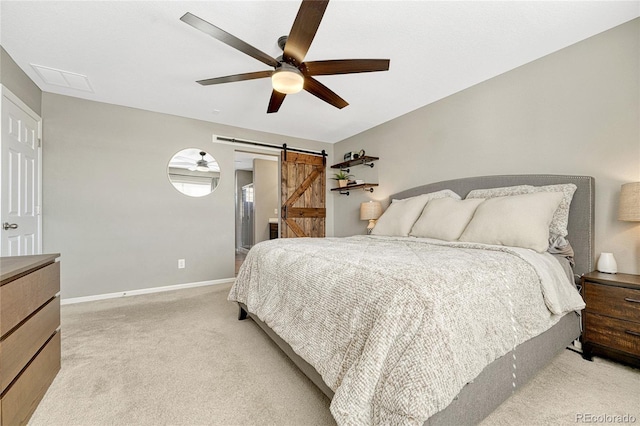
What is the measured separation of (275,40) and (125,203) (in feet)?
9.34

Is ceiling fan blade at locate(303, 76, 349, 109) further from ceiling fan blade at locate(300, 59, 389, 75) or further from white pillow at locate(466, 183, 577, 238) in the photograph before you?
white pillow at locate(466, 183, 577, 238)

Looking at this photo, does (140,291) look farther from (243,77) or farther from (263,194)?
(263,194)

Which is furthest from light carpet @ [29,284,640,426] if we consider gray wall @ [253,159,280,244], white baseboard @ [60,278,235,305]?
gray wall @ [253,159,280,244]

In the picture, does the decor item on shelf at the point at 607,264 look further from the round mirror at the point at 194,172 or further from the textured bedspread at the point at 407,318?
the round mirror at the point at 194,172

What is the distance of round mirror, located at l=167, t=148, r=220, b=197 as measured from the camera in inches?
147

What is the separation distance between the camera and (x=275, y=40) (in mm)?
2113

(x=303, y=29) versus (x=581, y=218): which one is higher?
(x=303, y=29)

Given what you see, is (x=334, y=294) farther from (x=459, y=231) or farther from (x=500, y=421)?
(x=459, y=231)

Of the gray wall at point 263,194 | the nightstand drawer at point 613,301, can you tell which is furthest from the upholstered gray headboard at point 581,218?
the gray wall at point 263,194

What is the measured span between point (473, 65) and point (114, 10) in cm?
297

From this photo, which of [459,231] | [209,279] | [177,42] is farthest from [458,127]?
[209,279]

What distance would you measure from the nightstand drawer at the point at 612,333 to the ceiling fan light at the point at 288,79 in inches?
104

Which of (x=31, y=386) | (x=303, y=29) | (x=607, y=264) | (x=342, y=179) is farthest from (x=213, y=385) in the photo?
(x=342, y=179)

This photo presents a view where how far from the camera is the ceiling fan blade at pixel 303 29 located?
1.44 m
